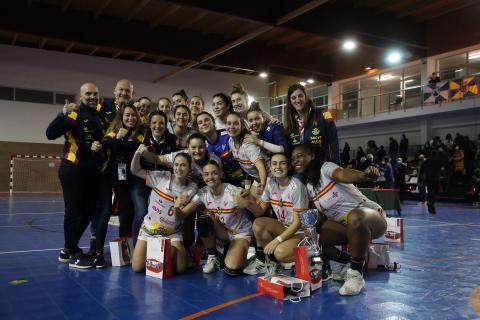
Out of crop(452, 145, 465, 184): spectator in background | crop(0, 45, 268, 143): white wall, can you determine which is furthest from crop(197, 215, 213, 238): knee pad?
crop(0, 45, 268, 143): white wall

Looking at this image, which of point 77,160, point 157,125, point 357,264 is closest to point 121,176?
point 77,160

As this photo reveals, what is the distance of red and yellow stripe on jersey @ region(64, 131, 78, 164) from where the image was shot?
12.9ft

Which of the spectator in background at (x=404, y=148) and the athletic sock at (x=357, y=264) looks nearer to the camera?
the athletic sock at (x=357, y=264)

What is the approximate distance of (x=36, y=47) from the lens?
16688 mm

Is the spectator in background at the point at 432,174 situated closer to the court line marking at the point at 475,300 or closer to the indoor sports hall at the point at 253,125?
the indoor sports hall at the point at 253,125

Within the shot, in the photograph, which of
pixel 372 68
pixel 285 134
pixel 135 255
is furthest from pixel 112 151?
pixel 372 68

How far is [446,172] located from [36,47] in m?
17.0

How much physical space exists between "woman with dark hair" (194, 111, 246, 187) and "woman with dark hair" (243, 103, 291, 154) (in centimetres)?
35

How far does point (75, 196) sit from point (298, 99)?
2.45m

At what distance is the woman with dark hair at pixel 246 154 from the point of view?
151 inches

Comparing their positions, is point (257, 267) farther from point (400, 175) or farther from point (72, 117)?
point (400, 175)

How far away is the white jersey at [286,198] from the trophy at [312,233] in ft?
0.43

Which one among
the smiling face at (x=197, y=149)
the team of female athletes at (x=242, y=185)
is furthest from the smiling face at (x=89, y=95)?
the smiling face at (x=197, y=149)

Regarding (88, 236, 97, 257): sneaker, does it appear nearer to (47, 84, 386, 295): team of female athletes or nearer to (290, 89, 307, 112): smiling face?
(47, 84, 386, 295): team of female athletes
